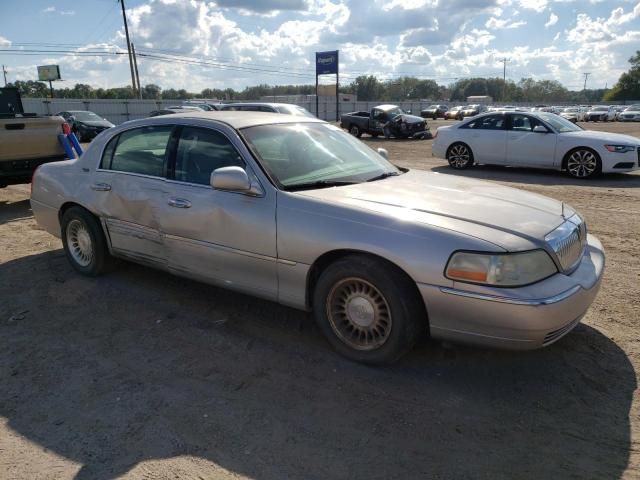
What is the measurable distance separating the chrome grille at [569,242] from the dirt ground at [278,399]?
2.19ft

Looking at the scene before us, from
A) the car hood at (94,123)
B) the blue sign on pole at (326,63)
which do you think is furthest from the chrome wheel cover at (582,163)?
the blue sign on pole at (326,63)

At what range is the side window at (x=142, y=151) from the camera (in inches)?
167

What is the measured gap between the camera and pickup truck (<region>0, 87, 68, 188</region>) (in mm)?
8297

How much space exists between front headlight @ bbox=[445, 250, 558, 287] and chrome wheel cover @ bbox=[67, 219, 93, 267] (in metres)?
3.52

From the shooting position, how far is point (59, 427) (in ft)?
9.20

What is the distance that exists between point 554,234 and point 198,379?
2378 millimetres

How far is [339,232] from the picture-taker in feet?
10.5

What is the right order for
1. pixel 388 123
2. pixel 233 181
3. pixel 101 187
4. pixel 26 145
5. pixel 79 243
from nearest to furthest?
pixel 233 181
pixel 101 187
pixel 79 243
pixel 26 145
pixel 388 123

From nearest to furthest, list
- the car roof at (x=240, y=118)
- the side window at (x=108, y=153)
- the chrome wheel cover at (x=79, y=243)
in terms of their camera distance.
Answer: the car roof at (x=240, y=118), the side window at (x=108, y=153), the chrome wheel cover at (x=79, y=243)

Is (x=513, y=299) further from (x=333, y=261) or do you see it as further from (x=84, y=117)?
(x=84, y=117)

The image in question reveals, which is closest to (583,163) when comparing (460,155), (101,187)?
(460,155)

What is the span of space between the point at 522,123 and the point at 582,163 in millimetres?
1679

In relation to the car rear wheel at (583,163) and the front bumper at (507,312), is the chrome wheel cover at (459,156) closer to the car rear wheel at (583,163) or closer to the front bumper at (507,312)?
the car rear wheel at (583,163)

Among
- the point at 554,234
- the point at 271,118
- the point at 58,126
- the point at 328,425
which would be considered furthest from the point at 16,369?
the point at 58,126
